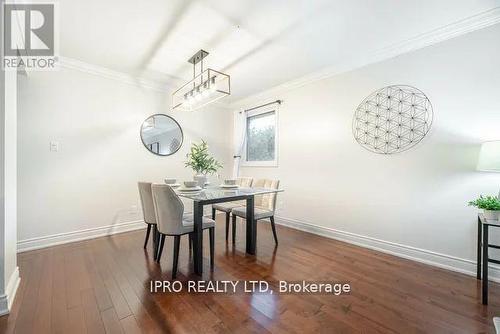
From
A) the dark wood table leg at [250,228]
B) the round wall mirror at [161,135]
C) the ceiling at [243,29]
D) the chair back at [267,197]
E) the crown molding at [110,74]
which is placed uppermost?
the ceiling at [243,29]

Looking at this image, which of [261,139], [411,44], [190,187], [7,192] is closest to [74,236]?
[7,192]

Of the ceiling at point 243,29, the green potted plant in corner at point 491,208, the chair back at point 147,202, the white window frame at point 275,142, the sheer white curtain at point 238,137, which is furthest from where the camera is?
the sheer white curtain at point 238,137

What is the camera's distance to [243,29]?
7.69 ft

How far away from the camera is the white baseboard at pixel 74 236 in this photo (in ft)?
9.10

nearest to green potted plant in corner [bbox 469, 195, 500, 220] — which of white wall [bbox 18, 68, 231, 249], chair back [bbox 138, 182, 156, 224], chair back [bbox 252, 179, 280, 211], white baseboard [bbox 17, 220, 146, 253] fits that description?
chair back [bbox 252, 179, 280, 211]

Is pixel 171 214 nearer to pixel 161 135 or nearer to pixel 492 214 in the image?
pixel 161 135

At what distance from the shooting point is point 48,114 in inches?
116

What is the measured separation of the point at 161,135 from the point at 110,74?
1174 millimetres

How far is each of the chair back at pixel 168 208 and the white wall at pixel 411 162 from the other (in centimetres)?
227

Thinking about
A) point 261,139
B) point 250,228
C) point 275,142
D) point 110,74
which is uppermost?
point 110,74

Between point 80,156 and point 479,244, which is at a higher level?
point 80,156

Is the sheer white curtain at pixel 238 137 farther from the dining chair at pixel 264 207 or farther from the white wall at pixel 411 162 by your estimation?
the dining chair at pixel 264 207

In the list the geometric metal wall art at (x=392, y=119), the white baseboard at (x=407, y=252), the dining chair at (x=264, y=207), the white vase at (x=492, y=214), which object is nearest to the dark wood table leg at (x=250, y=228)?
the dining chair at (x=264, y=207)

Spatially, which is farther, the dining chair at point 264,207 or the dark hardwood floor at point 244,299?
the dining chair at point 264,207
